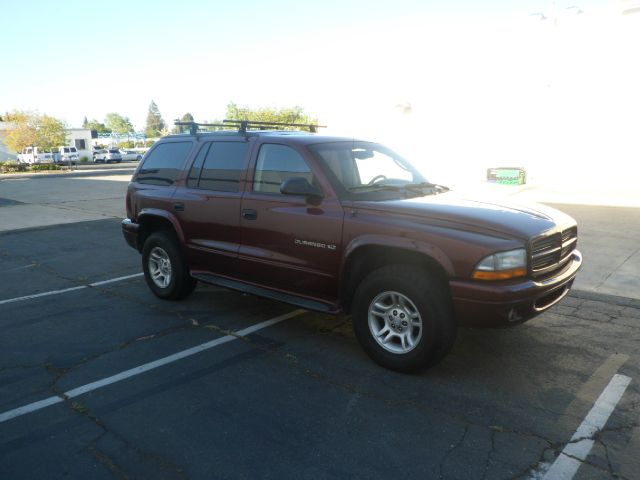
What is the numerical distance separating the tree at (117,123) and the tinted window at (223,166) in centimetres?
16748

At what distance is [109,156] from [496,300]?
55556mm

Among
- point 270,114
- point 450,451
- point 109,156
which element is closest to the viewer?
point 450,451

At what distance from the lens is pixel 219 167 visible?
538 centimetres

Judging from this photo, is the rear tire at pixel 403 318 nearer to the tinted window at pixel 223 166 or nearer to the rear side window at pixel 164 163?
the tinted window at pixel 223 166

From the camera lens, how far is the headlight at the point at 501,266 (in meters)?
3.67

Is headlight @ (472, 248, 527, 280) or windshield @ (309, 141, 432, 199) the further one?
windshield @ (309, 141, 432, 199)

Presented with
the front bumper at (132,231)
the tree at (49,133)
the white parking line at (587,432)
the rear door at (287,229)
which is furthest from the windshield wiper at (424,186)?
the tree at (49,133)

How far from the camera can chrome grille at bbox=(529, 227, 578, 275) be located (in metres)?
3.85

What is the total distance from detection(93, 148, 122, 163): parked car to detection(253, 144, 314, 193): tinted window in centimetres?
5315

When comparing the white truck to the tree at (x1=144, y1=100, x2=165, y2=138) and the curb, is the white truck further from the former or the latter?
the tree at (x1=144, y1=100, x2=165, y2=138)

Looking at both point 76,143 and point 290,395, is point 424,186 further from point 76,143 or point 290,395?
point 76,143

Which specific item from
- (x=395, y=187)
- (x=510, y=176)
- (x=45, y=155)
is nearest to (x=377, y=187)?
(x=395, y=187)

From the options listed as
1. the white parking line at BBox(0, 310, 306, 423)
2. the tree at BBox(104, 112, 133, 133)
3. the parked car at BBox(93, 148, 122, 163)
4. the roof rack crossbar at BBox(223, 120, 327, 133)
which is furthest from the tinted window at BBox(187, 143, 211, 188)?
the tree at BBox(104, 112, 133, 133)

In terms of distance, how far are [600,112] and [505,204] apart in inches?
775
